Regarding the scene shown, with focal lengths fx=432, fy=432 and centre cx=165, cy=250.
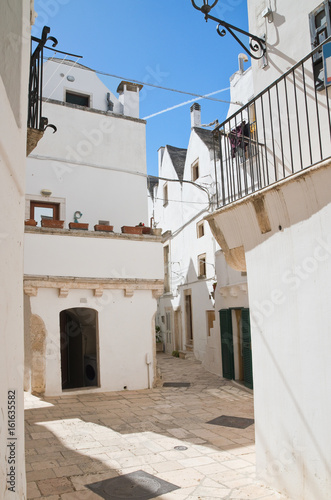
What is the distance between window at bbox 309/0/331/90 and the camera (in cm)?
519

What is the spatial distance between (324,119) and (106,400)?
8.61 meters

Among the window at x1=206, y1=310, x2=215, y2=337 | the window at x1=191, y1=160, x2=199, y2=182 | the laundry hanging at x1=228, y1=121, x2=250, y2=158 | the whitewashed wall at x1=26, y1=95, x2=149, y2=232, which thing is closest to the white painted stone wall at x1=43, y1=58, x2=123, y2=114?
the whitewashed wall at x1=26, y1=95, x2=149, y2=232

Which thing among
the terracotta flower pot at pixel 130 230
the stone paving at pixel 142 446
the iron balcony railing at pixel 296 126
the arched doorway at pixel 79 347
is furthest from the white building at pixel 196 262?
the iron balcony railing at pixel 296 126

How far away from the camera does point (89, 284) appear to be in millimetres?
11977

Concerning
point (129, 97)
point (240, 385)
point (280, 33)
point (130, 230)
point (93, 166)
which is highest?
point (129, 97)

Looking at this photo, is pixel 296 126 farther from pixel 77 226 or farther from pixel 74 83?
pixel 74 83

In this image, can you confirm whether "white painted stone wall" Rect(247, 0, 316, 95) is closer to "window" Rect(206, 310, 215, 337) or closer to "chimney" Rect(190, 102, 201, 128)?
"window" Rect(206, 310, 215, 337)

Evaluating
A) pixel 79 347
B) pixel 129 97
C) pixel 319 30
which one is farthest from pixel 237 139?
pixel 79 347

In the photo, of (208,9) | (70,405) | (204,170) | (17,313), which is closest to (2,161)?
(17,313)

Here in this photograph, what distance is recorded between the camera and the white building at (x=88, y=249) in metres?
11.4

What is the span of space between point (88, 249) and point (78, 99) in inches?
239

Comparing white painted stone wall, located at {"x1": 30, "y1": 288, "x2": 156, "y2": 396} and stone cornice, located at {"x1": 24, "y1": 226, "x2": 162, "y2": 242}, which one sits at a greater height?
stone cornice, located at {"x1": 24, "y1": 226, "x2": 162, "y2": 242}

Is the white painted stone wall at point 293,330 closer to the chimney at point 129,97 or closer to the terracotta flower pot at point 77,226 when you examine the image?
the terracotta flower pot at point 77,226

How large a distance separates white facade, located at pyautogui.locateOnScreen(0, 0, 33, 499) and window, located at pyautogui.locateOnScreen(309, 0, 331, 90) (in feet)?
11.2
